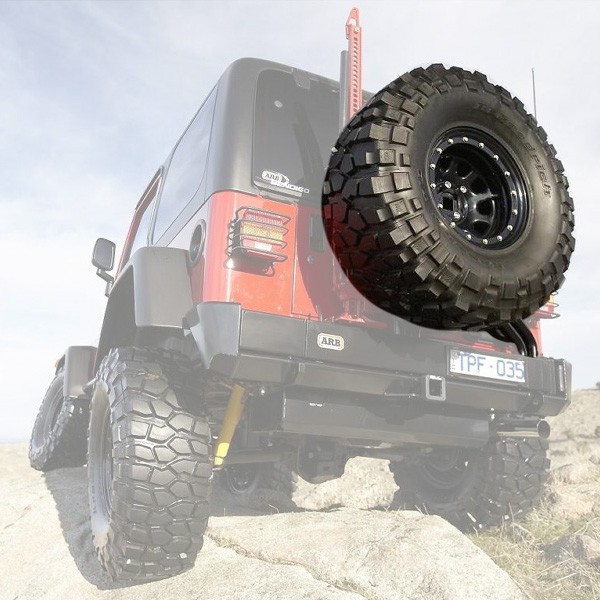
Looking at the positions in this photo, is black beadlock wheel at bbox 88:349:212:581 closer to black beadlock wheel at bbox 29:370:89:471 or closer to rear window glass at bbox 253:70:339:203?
rear window glass at bbox 253:70:339:203

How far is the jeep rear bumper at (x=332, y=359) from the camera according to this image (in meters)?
2.56

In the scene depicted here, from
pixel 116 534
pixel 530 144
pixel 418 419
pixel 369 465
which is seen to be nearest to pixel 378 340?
pixel 418 419

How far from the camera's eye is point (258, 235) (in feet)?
8.95

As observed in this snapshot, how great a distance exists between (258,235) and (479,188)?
99 centimetres

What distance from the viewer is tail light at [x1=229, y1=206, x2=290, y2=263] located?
2.70 meters

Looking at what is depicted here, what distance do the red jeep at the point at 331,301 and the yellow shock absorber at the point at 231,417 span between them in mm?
14

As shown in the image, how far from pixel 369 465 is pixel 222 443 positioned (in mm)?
3033

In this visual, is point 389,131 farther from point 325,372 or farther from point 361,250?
point 325,372

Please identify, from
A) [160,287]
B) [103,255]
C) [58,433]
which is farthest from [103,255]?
[160,287]

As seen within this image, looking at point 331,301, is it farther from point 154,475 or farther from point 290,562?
point 290,562

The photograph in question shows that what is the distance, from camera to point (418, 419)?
3.20 metres

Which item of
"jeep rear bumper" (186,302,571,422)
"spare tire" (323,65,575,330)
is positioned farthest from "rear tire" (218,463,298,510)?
"spare tire" (323,65,575,330)

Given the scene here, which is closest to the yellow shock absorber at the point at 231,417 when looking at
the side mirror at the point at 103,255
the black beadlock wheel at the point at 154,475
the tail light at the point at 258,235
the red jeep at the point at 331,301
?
the red jeep at the point at 331,301

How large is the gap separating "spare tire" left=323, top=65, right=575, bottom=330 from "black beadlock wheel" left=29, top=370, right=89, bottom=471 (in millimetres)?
3378
